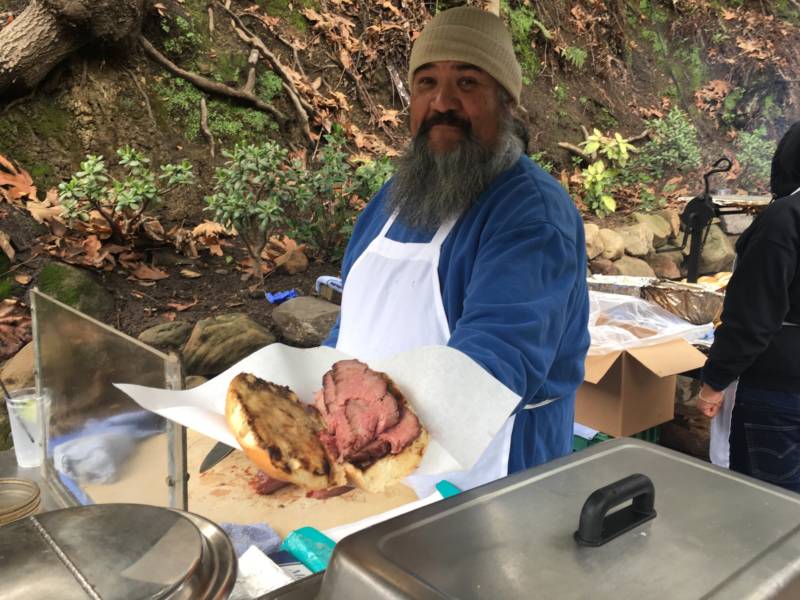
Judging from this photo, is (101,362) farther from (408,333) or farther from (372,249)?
(372,249)

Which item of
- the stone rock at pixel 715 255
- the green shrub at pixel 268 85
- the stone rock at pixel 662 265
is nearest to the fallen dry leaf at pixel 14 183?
the green shrub at pixel 268 85

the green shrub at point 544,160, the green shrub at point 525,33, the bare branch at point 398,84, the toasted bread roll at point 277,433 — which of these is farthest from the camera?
the green shrub at point 525,33

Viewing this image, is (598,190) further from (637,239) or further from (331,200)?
(331,200)

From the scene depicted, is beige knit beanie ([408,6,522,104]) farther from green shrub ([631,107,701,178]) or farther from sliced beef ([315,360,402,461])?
green shrub ([631,107,701,178])

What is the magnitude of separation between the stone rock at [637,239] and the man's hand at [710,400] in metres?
3.60

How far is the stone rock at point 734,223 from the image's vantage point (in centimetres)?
681

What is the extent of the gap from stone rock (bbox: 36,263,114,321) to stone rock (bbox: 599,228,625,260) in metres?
4.06

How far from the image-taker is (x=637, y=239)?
612 centimetres

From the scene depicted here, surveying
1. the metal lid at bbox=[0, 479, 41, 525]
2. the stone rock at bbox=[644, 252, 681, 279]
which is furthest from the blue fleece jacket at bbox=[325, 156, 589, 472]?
the stone rock at bbox=[644, 252, 681, 279]

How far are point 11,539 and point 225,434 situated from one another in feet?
0.89

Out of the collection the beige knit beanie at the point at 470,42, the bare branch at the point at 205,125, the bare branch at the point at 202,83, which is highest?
the bare branch at the point at 202,83

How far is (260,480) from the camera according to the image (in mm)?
1405

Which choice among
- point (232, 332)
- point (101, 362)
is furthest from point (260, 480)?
point (232, 332)

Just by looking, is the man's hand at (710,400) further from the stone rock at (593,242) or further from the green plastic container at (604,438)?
the stone rock at (593,242)
